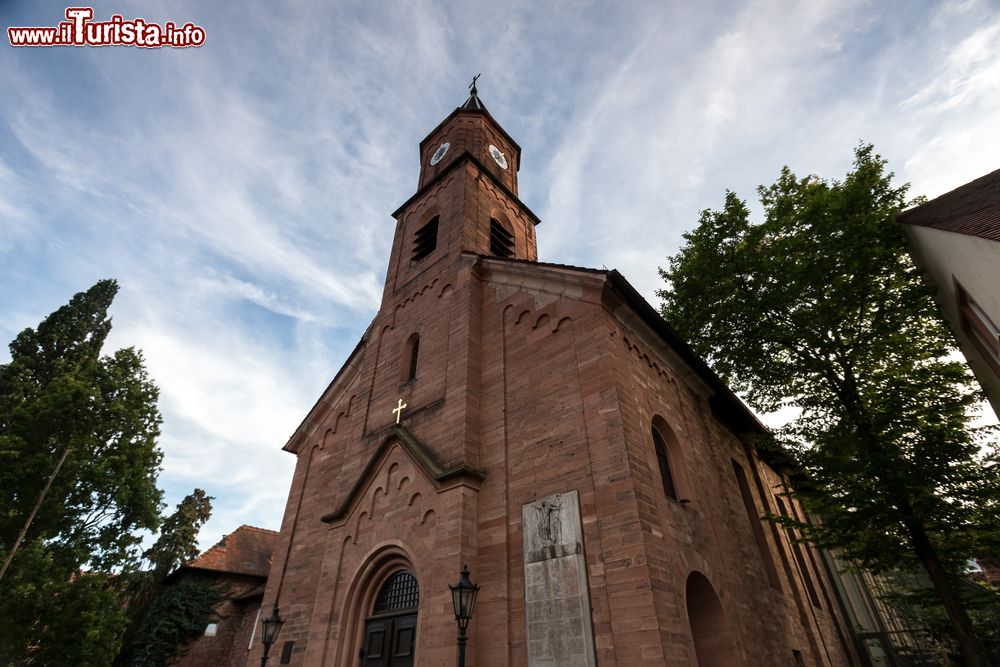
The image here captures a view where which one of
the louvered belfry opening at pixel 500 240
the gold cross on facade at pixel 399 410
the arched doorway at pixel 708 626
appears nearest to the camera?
the arched doorway at pixel 708 626

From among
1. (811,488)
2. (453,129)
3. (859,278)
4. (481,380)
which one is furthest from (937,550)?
(453,129)

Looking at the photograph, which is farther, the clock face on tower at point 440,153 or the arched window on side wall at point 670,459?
the clock face on tower at point 440,153

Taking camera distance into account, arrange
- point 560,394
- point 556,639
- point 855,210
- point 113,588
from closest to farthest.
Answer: point 556,639 → point 560,394 → point 855,210 → point 113,588

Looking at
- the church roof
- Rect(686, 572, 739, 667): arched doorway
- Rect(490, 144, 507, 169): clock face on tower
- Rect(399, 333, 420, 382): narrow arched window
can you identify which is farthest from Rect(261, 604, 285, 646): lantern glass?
Rect(490, 144, 507, 169): clock face on tower

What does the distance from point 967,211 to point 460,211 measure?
10818 millimetres

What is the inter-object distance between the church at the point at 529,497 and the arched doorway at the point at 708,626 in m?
0.03

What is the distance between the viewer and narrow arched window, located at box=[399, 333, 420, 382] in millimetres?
11836

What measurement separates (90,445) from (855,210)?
2307 centimetres

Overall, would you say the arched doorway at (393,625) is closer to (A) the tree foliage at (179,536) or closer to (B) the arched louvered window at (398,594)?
(B) the arched louvered window at (398,594)

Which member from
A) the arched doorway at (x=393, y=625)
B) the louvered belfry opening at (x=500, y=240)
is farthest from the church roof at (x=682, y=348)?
the arched doorway at (x=393, y=625)

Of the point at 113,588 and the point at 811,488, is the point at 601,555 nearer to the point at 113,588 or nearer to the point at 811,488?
the point at 811,488

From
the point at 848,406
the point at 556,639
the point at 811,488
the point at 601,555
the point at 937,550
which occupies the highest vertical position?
the point at 848,406

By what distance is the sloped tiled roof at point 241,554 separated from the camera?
1838 cm

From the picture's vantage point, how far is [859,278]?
1035 centimetres
